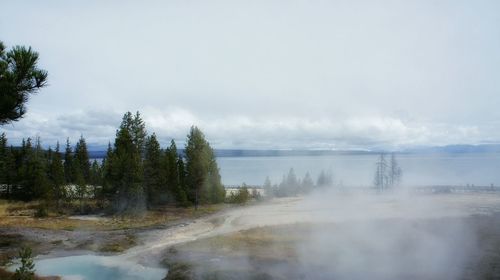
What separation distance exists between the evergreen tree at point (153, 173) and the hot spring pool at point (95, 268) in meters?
26.3

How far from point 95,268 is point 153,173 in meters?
31.3

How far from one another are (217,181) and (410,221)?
93.0 feet

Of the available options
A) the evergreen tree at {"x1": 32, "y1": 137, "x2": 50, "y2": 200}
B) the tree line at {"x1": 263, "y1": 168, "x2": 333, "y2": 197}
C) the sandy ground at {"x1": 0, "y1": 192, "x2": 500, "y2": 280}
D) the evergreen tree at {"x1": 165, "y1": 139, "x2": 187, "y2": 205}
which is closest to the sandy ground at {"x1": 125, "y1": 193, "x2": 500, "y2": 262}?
the sandy ground at {"x1": 0, "y1": 192, "x2": 500, "y2": 280}

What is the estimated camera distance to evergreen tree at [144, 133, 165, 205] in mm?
56562

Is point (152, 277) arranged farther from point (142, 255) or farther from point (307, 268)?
point (307, 268)

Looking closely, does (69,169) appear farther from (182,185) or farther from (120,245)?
(120,245)

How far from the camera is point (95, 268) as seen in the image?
2725cm

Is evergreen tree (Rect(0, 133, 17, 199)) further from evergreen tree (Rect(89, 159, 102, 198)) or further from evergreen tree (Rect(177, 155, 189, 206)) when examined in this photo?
evergreen tree (Rect(177, 155, 189, 206))

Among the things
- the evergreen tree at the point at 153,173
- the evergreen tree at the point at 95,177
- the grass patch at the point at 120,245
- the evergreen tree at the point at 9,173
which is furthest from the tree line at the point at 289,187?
the grass patch at the point at 120,245

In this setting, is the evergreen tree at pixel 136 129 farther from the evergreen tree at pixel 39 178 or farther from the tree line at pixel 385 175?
the tree line at pixel 385 175

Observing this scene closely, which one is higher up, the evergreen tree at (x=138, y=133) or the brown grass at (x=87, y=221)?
the evergreen tree at (x=138, y=133)

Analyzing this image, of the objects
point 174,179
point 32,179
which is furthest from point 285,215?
point 32,179

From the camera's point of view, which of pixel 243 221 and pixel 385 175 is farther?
pixel 385 175

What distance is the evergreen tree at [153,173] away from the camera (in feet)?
186
